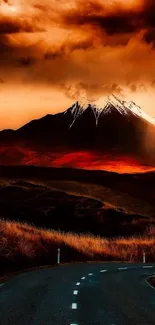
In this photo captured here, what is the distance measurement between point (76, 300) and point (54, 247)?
27262 millimetres

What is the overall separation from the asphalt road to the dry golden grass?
7.66 meters

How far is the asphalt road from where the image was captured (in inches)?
578

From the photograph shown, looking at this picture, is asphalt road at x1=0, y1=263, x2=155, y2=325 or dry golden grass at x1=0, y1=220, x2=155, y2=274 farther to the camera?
dry golden grass at x1=0, y1=220, x2=155, y2=274

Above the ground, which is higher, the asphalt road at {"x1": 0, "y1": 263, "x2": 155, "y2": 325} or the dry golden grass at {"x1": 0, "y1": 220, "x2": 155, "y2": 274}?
the dry golden grass at {"x1": 0, "y1": 220, "x2": 155, "y2": 274}

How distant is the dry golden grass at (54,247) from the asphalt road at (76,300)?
7659 mm

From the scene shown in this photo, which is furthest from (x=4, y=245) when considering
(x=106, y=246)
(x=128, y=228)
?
(x=128, y=228)

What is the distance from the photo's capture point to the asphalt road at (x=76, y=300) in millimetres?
14683

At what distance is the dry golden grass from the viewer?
3812 cm

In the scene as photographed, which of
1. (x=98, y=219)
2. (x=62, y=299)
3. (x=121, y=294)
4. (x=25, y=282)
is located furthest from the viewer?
(x=98, y=219)

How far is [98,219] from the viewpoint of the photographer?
98188 millimetres

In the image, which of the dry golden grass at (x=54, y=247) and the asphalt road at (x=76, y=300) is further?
the dry golden grass at (x=54, y=247)

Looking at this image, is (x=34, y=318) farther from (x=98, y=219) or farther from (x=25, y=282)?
(x=98, y=219)

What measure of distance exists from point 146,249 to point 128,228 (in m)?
30.0

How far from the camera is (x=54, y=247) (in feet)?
153
